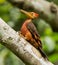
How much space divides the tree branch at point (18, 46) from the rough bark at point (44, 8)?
1.02 meters

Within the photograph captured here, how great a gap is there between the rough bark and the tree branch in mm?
1015

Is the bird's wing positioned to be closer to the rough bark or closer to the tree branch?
the tree branch

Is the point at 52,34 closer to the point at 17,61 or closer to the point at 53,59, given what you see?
the point at 53,59

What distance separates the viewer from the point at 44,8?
3115 mm

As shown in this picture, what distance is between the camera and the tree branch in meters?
1.90

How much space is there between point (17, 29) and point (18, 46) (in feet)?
3.89

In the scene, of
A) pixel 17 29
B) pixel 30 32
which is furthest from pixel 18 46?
pixel 17 29

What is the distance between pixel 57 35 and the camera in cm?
320

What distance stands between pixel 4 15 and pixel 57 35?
1.56ft

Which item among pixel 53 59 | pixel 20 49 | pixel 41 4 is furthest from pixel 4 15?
pixel 20 49

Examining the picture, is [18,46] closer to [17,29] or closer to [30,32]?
[30,32]

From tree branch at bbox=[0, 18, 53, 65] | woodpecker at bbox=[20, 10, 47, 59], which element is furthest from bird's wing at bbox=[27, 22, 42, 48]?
tree branch at bbox=[0, 18, 53, 65]

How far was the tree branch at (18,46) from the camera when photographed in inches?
74.6

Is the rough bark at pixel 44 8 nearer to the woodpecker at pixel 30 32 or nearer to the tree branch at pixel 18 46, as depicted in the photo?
the woodpecker at pixel 30 32
